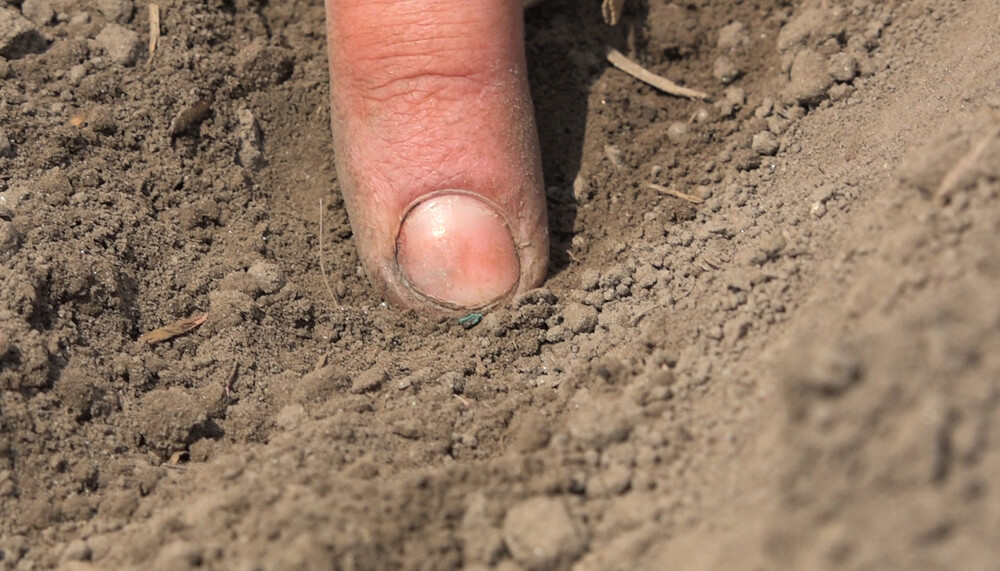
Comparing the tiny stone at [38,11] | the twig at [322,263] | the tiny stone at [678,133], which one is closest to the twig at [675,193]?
the tiny stone at [678,133]

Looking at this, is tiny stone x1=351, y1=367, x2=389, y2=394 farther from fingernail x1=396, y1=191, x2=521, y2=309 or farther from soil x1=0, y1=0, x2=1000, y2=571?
fingernail x1=396, y1=191, x2=521, y2=309

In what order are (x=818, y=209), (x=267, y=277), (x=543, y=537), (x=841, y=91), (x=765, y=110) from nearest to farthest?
1. (x=543, y=537)
2. (x=818, y=209)
3. (x=267, y=277)
4. (x=841, y=91)
5. (x=765, y=110)

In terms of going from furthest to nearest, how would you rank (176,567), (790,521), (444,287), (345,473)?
(444,287)
(345,473)
(176,567)
(790,521)

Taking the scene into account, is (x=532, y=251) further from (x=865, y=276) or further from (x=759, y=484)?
(x=759, y=484)

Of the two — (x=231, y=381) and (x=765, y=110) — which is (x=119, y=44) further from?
(x=765, y=110)

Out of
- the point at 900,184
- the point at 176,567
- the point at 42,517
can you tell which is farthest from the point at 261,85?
the point at 900,184

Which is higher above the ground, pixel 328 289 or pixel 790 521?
pixel 790 521

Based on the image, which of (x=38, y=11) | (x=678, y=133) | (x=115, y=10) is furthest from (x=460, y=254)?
(x=38, y=11)
